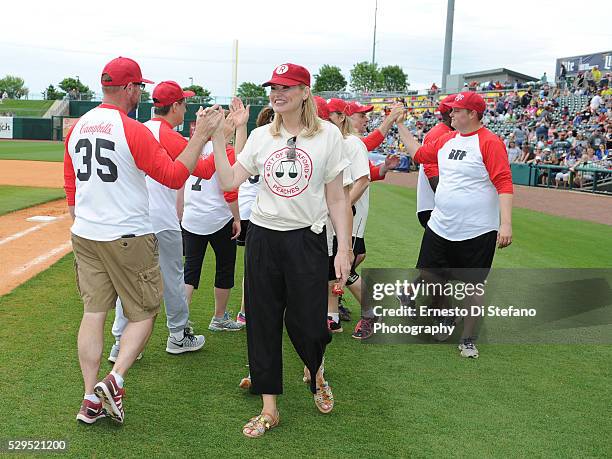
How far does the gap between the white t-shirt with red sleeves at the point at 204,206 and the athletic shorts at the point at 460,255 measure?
1.77 m

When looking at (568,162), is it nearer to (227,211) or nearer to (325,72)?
(227,211)

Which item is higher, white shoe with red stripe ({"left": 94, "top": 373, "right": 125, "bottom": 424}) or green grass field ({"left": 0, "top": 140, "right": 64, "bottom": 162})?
green grass field ({"left": 0, "top": 140, "right": 64, "bottom": 162})

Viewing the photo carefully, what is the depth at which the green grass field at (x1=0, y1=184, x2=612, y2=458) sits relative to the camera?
136 inches

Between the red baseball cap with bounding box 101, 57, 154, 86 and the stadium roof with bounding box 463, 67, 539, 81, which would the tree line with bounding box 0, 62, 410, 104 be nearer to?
the stadium roof with bounding box 463, 67, 539, 81

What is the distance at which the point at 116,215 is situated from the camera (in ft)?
11.6

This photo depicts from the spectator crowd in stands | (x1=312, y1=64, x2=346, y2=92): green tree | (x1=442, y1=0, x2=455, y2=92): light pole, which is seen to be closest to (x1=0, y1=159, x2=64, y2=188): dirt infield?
the spectator crowd in stands

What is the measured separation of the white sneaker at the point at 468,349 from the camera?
16.6 ft

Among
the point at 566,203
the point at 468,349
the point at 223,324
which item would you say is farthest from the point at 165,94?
the point at 566,203

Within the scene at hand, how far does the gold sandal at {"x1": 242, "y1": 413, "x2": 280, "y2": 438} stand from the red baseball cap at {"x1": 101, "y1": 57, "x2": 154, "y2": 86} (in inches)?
82.7

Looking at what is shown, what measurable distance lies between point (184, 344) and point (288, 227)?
179 centimetres

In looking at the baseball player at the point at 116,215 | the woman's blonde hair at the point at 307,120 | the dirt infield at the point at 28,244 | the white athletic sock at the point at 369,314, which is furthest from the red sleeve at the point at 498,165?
the dirt infield at the point at 28,244

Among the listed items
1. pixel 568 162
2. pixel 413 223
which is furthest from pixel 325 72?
pixel 413 223

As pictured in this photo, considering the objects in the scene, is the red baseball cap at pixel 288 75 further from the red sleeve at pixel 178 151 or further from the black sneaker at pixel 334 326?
the black sneaker at pixel 334 326

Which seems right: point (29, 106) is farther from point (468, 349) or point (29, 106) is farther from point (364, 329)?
point (468, 349)
